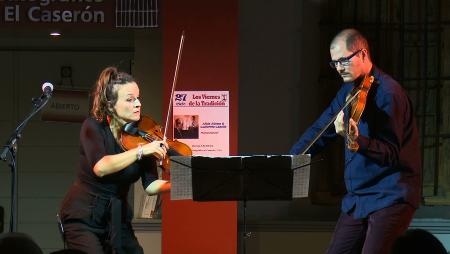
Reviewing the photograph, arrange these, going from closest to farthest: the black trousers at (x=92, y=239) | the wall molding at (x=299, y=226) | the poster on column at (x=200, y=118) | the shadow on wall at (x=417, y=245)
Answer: the shadow on wall at (x=417, y=245), the black trousers at (x=92, y=239), the poster on column at (x=200, y=118), the wall molding at (x=299, y=226)

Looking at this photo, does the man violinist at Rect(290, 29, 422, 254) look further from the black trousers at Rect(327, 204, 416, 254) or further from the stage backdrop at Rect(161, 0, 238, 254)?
the stage backdrop at Rect(161, 0, 238, 254)

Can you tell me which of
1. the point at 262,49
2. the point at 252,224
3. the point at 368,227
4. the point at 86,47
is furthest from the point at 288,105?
the point at 368,227

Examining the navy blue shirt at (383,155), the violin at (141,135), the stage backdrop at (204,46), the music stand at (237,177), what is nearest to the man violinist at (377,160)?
the navy blue shirt at (383,155)

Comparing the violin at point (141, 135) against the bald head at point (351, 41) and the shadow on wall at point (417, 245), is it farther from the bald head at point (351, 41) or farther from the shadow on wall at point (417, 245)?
the shadow on wall at point (417, 245)

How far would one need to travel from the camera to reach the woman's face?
16.9 feet

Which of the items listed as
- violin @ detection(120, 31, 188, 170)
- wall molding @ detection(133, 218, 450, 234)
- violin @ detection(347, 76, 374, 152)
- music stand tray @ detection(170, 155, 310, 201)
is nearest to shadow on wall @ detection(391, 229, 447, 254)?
violin @ detection(347, 76, 374, 152)

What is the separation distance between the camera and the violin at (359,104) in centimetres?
482

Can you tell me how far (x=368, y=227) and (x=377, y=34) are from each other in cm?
276

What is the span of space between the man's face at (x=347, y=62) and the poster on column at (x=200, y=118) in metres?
1.91

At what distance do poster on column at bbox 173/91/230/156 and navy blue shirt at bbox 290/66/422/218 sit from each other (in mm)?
1797

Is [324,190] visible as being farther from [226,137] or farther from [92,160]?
[92,160]

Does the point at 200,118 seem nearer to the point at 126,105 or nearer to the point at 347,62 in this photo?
the point at 126,105

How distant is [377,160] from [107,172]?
1.50 metres

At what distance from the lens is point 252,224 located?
7.67 metres
